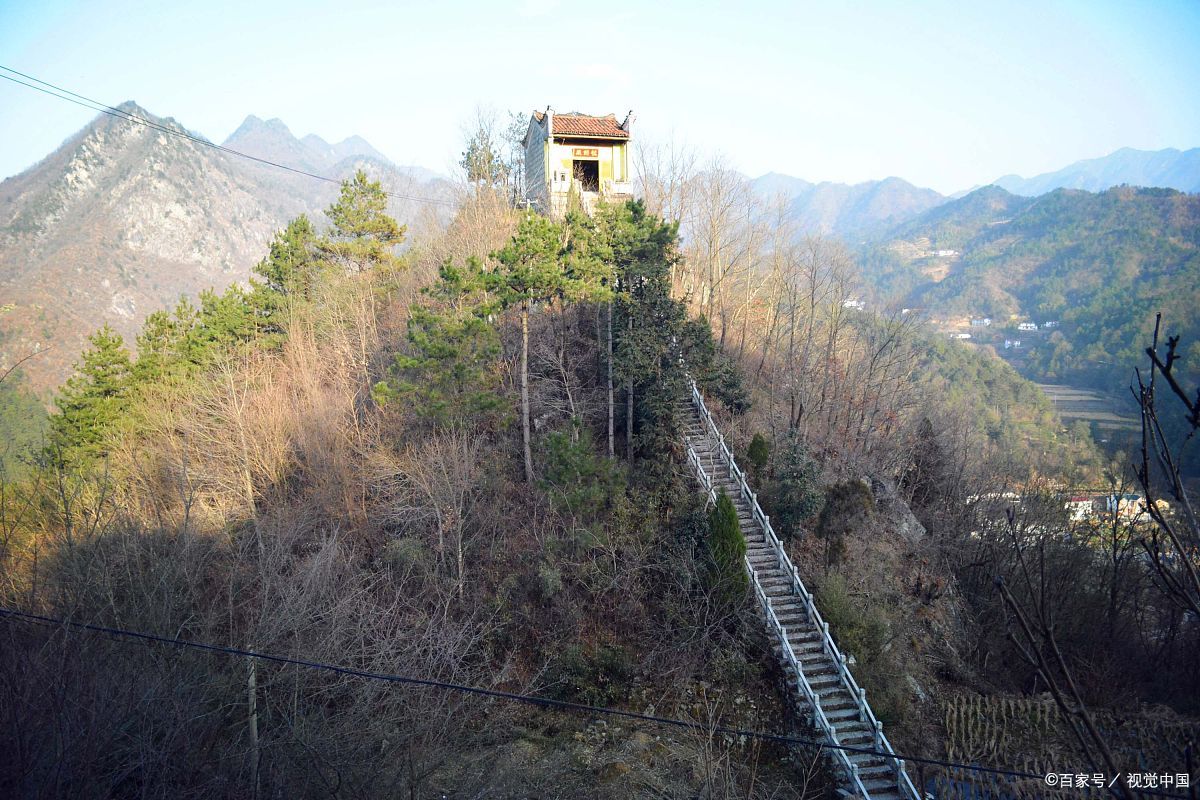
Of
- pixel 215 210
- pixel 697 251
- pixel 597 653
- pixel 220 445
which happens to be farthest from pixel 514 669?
pixel 215 210

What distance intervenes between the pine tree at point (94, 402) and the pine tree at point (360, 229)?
9.17 m

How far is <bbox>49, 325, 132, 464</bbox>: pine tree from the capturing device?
21.6 m

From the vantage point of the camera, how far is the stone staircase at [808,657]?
13945 mm

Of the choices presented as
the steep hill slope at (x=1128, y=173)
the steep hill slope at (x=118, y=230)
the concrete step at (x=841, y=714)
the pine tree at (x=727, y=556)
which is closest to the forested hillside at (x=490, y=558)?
the pine tree at (x=727, y=556)

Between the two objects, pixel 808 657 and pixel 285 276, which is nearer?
pixel 808 657

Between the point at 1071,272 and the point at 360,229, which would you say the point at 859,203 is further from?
the point at 360,229

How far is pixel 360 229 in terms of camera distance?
2928cm

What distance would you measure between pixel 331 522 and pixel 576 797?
9.90 meters

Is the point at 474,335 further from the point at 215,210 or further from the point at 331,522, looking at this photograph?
the point at 215,210

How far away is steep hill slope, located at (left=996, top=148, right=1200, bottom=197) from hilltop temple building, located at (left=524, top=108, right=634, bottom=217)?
419 feet

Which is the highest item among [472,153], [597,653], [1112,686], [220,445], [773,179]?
[773,179]

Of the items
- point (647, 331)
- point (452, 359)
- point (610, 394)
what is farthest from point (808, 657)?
point (452, 359)

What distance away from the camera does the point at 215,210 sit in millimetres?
67375

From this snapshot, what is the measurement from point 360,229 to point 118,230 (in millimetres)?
42679
